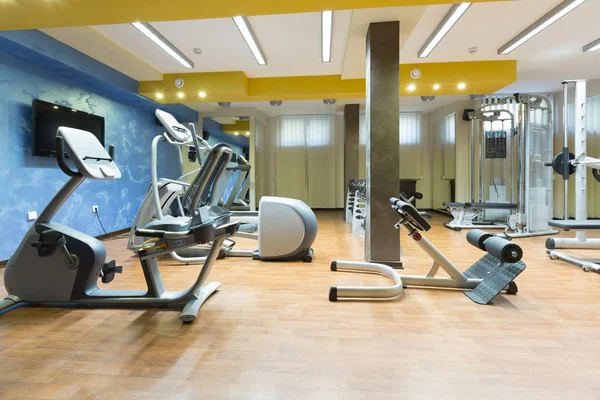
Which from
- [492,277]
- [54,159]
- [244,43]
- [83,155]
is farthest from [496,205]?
[54,159]

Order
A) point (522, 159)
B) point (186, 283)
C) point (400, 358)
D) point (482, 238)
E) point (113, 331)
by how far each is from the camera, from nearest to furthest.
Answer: point (400, 358), point (113, 331), point (482, 238), point (186, 283), point (522, 159)

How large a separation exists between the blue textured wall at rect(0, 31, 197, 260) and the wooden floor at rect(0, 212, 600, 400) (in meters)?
2.46

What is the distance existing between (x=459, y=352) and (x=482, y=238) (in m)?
1.32

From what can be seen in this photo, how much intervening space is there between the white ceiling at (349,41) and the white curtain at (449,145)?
238 cm

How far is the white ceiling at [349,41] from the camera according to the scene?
362 cm

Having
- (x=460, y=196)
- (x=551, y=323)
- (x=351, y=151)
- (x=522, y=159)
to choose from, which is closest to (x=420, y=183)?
(x=460, y=196)

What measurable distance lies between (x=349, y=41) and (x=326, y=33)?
336mm

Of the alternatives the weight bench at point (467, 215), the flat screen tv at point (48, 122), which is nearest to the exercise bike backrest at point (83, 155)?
the flat screen tv at point (48, 122)

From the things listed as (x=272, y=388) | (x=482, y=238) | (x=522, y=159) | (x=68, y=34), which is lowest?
(x=272, y=388)

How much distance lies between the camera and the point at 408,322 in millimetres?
2004

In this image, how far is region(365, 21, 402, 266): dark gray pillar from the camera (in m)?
3.33

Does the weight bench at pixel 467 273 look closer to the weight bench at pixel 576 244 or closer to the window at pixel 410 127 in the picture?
the weight bench at pixel 576 244

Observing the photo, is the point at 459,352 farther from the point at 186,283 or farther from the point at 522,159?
the point at 522,159

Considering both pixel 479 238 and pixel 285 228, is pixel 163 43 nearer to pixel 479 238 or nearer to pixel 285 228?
pixel 285 228
